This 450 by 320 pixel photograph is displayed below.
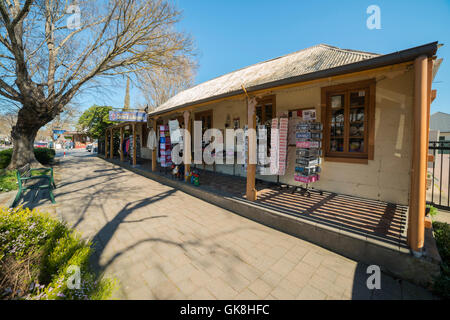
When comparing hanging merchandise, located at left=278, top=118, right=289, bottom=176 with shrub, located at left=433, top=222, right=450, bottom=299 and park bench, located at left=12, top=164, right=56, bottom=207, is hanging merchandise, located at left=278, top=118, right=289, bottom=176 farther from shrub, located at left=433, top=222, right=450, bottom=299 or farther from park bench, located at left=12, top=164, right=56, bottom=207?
park bench, located at left=12, top=164, right=56, bottom=207

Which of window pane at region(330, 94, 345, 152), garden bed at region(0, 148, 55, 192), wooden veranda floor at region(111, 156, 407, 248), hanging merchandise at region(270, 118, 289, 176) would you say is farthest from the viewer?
garden bed at region(0, 148, 55, 192)

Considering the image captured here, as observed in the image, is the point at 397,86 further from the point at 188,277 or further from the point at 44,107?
the point at 44,107

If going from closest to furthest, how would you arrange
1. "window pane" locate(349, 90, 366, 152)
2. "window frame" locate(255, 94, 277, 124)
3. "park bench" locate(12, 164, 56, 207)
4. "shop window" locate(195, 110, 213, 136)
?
"window pane" locate(349, 90, 366, 152) < "park bench" locate(12, 164, 56, 207) < "window frame" locate(255, 94, 277, 124) < "shop window" locate(195, 110, 213, 136)

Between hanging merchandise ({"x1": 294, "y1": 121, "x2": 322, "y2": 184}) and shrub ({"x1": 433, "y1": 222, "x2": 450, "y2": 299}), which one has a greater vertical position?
hanging merchandise ({"x1": 294, "y1": 121, "x2": 322, "y2": 184})

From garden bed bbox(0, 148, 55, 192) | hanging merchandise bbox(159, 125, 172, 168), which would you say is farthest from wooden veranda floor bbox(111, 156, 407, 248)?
garden bed bbox(0, 148, 55, 192)

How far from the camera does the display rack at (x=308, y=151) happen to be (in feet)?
15.7

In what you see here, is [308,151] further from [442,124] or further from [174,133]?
[442,124]

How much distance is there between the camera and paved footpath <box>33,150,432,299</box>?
2197 mm

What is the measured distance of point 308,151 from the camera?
4.83 meters

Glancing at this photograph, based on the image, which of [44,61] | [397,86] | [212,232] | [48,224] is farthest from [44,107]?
[397,86]

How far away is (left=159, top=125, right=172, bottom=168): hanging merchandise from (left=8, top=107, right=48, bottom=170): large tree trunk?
20.7 feet

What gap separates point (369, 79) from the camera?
4.38 meters

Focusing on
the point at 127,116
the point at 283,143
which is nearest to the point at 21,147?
the point at 127,116

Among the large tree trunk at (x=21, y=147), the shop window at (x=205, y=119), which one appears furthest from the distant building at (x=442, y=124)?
the large tree trunk at (x=21, y=147)
